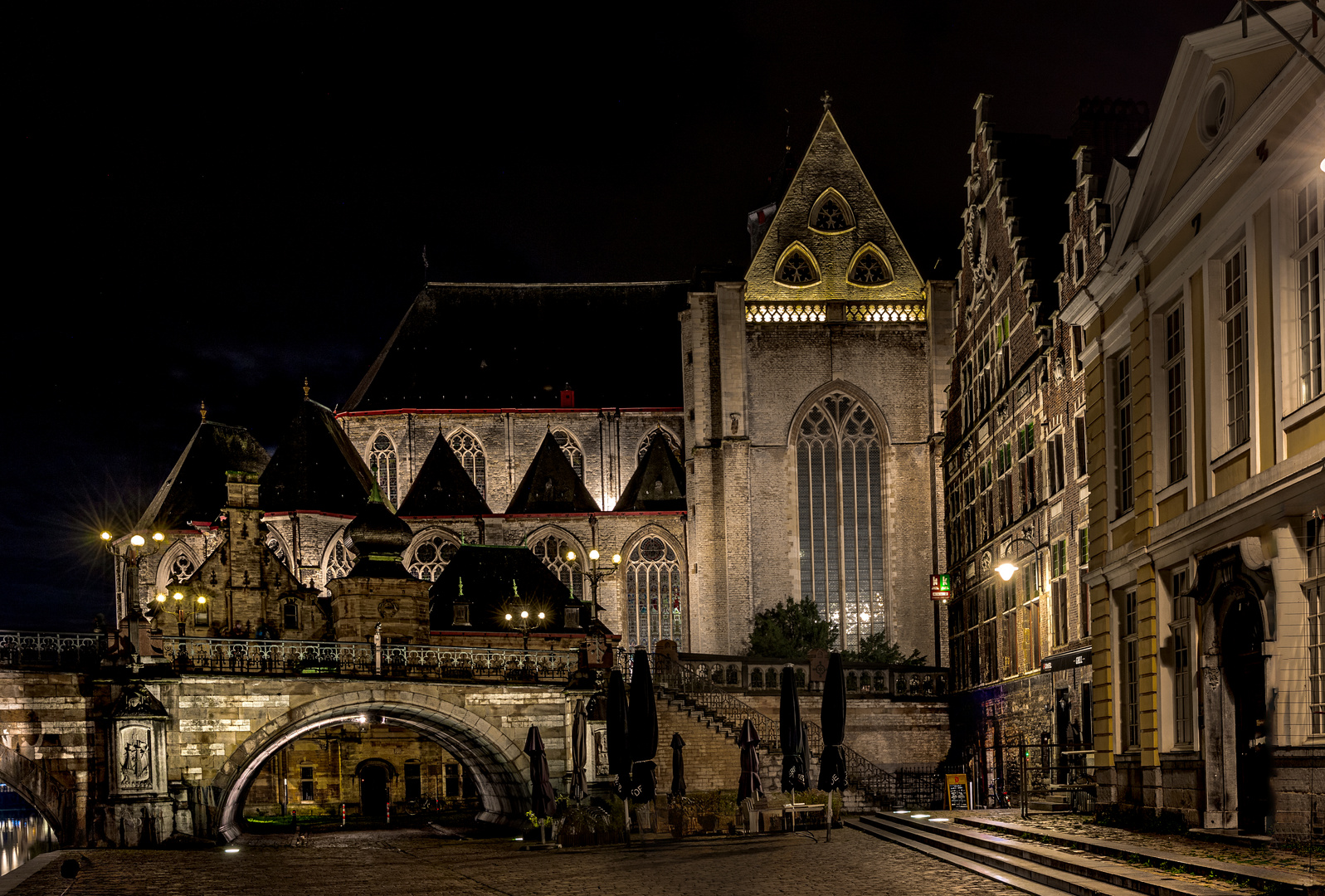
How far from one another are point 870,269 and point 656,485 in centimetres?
→ 1257

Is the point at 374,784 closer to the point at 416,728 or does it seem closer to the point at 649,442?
the point at 416,728

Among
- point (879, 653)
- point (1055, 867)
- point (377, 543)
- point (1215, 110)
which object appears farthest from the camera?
point (879, 653)

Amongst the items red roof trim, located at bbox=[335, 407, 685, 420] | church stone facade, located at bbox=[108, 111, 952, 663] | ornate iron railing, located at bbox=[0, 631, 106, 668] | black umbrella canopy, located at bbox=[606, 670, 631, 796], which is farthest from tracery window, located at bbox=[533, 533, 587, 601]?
black umbrella canopy, located at bbox=[606, 670, 631, 796]

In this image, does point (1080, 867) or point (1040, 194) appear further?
point (1040, 194)

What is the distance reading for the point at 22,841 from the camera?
1598 inches

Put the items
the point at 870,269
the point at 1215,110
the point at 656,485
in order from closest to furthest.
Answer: the point at 1215,110
the point at 870,269
the point at 656,485

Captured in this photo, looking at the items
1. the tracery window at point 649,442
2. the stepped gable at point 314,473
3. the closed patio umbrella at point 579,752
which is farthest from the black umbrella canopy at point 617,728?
the tracery window at point 649,442

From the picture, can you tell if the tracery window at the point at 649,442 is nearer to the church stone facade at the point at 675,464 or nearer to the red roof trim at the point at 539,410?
the church stone facade at the point at 675,464

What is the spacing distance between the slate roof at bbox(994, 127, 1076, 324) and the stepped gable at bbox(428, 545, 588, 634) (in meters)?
21.6

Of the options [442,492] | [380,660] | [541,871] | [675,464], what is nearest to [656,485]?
[675,464]

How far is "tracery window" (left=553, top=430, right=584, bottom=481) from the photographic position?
2566 inches

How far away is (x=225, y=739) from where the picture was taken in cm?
3186

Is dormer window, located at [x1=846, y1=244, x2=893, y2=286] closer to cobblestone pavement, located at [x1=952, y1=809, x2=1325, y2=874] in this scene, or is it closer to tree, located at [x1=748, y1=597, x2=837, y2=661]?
tree, located at [x1=748, y1=597, x2=837, y2=661]

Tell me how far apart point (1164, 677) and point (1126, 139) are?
14795mm
